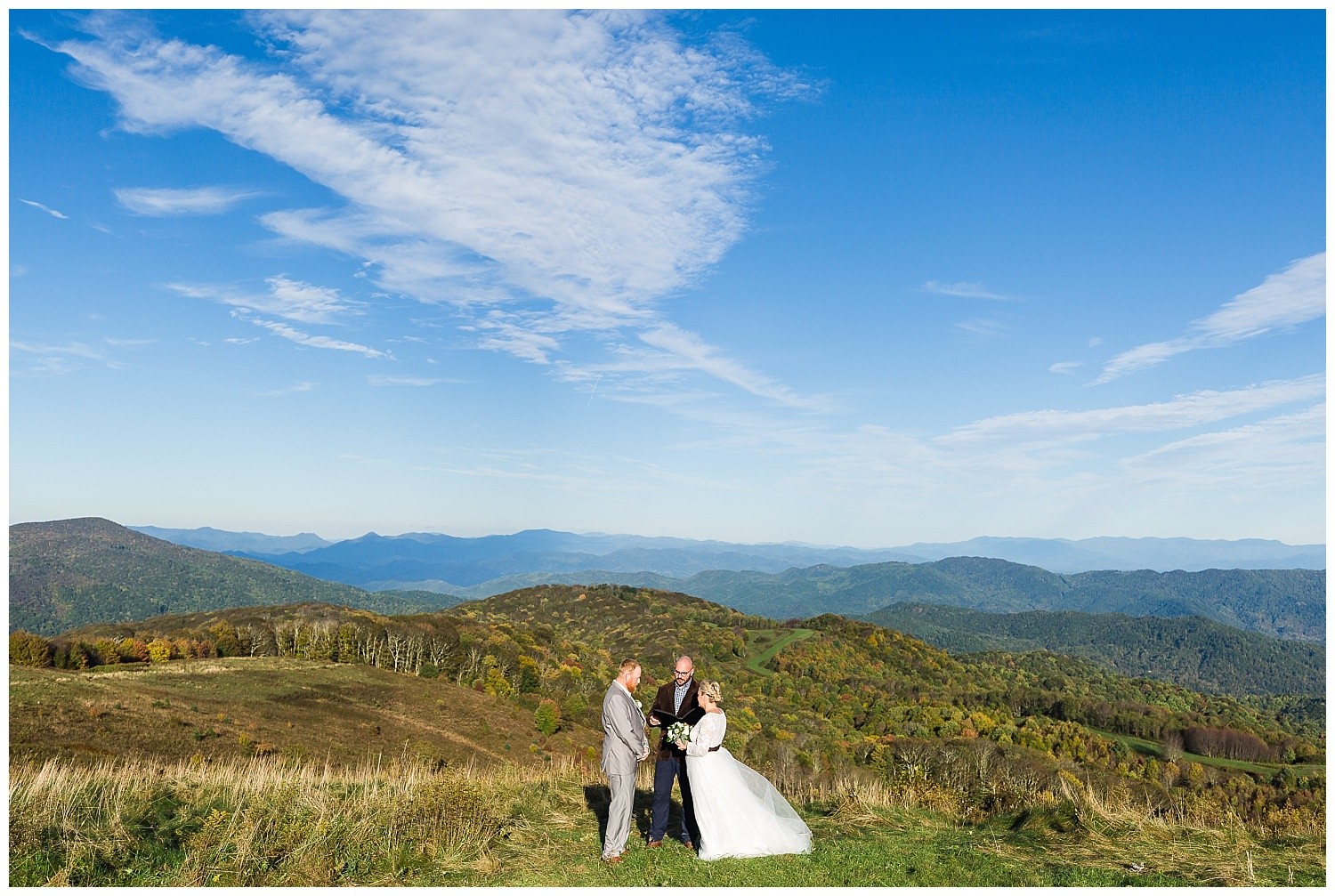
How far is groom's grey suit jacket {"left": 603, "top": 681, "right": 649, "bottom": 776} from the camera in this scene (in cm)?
873

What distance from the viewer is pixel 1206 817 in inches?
414

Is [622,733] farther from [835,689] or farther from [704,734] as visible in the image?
[835,689]

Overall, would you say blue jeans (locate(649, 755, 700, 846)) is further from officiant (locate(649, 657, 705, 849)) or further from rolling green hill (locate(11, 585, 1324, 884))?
rolling green hill (locate(11, 585, 1324, 884))

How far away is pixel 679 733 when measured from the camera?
29.8 feet

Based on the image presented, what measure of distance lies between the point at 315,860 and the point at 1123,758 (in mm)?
92522

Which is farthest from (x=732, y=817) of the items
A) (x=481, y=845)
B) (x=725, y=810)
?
(x=481, y=845)

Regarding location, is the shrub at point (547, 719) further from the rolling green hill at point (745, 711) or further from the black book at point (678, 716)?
the black book at point (678, 716)

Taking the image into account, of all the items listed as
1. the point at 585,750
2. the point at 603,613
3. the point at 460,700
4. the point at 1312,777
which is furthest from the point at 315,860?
the point at 603,613

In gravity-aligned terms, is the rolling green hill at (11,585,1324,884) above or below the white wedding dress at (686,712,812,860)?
below

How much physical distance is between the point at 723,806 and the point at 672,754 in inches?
35.1

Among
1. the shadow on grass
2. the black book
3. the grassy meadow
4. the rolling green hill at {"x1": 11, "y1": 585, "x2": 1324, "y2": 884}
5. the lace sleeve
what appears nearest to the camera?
the grassy meadow

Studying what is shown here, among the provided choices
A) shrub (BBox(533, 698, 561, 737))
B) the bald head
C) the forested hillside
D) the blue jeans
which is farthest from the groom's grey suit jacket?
shrub (BBox(533, 698, 561, 737))

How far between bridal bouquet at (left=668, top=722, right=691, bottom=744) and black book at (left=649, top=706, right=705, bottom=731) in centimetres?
8

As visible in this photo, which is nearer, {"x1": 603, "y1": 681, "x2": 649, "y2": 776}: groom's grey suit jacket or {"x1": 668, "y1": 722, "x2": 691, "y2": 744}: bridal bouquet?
{"x1": 603, "y1": 681, "x2": 649, "y2": 776}: groom's grey suit jacket
